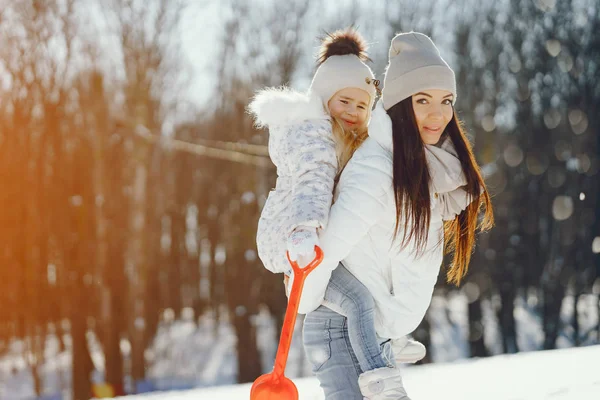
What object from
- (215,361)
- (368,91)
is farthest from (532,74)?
(368,91)

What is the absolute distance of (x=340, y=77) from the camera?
9.05ft

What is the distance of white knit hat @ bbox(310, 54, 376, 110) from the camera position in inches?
108

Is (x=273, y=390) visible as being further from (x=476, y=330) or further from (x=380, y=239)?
(x=476, y=330)

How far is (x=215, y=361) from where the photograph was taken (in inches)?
831

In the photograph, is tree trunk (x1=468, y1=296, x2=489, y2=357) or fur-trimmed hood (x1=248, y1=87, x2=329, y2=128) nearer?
fur-trimmed hood (x1=248, y1=87, x2=329, y2=128)

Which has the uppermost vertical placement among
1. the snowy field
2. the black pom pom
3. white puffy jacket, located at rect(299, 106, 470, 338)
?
the black pom pom

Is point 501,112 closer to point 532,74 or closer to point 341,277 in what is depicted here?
point 532,74

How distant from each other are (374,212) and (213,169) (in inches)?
743

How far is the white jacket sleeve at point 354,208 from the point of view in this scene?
2.19 m

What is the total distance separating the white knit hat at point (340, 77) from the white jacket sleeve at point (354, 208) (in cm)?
59

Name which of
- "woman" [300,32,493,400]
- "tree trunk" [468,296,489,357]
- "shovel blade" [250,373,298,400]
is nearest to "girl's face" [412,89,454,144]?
"woman" [300,32,493,400]

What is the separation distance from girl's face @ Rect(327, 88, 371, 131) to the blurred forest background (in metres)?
13.6

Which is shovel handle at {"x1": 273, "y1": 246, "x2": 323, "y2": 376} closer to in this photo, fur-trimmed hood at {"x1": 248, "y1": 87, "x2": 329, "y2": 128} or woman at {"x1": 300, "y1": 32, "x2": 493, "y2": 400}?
woman at {"x1": 300, "y1": 32, "x2": 493, "y2": 400}

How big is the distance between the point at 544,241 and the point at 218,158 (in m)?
9.55
